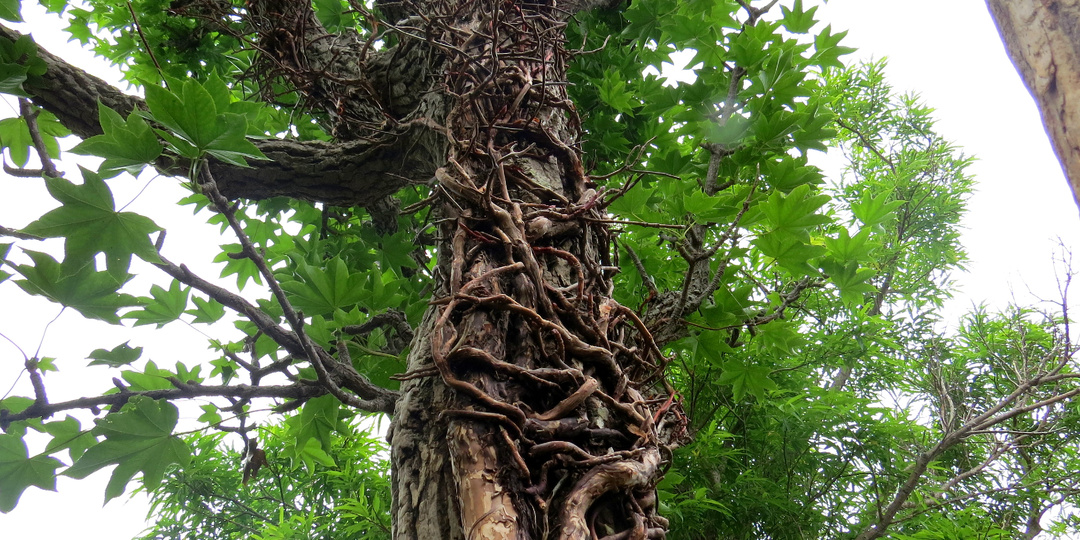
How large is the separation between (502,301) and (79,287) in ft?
1.71

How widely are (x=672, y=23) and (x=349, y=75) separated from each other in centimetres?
75

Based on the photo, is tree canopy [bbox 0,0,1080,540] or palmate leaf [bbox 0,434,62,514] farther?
palmate leaf [bbox 0,434,62,514]

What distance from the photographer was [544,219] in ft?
2.43

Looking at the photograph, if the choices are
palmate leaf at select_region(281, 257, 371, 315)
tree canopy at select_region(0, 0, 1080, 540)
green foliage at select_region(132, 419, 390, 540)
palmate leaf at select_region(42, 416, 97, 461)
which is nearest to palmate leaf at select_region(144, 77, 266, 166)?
tree canopy at select_region(0, 0, 1080, 540)

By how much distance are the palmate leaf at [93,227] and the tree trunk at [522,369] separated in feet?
1.21

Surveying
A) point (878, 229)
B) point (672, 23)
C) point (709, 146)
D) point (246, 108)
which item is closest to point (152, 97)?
point (246, 108)

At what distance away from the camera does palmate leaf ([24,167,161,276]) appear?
68 centimetres

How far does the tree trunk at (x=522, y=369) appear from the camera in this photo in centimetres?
53

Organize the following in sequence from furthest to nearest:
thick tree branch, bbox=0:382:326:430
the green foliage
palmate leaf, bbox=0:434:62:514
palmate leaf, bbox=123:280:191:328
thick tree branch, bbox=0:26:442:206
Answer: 1. the green foliage
2. thick tree branch, bbox=0:26:442:206
3. palmate leaf, bbox=123:280:191:328
4. palmate leaf, bbox=0:434:62:514
5. thick tree branch, bbox=0:382:326:430

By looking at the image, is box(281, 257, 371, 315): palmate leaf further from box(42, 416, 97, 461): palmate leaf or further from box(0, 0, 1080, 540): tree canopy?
box(42, 416, 97, 461): palmate leaf

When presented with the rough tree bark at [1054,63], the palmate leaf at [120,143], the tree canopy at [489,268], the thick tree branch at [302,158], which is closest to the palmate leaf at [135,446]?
the tree canopy at [489,268]

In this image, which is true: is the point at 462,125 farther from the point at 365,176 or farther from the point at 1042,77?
the point at 1042,77

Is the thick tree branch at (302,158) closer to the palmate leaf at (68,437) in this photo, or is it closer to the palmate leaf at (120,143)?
the palmate leaf at (120,143)

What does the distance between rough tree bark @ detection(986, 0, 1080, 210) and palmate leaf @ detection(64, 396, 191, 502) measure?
103cm
